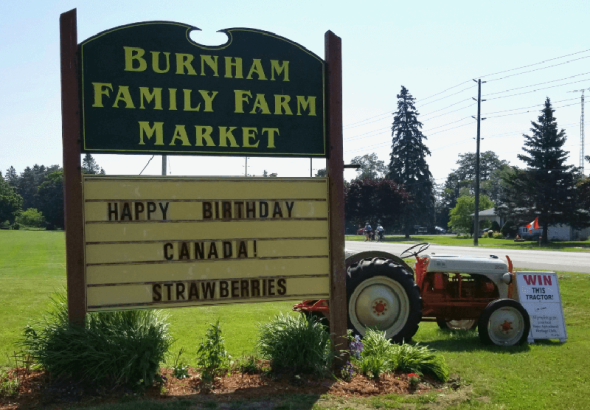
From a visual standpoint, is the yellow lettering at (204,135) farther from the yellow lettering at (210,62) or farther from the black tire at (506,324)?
the black tire at (506,324)

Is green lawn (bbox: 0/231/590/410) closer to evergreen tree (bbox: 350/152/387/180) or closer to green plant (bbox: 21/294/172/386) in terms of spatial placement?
green plant (bbox: 21/294/172/386)

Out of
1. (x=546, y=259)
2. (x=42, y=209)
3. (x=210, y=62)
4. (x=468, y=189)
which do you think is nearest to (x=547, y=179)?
(x=546, y=259)

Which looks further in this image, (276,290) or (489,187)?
(489,187)

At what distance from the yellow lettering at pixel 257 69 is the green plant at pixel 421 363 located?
3674mm

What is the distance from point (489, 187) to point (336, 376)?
4673 inches

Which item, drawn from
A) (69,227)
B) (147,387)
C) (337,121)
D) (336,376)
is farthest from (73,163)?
(336,376)

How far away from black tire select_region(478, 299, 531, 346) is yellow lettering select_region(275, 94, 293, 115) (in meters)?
4.45

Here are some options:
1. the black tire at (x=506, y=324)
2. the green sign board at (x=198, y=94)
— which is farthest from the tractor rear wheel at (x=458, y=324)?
Result: the green sign board at (x=198, y=94)

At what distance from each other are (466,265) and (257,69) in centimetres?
506

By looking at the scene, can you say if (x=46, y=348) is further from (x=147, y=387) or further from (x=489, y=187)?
(x=489, y=187)

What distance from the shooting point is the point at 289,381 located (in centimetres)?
619

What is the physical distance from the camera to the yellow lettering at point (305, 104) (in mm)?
7027

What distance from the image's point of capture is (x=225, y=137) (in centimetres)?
667

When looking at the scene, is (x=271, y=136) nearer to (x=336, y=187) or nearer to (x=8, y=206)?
(x=336, y=187)
